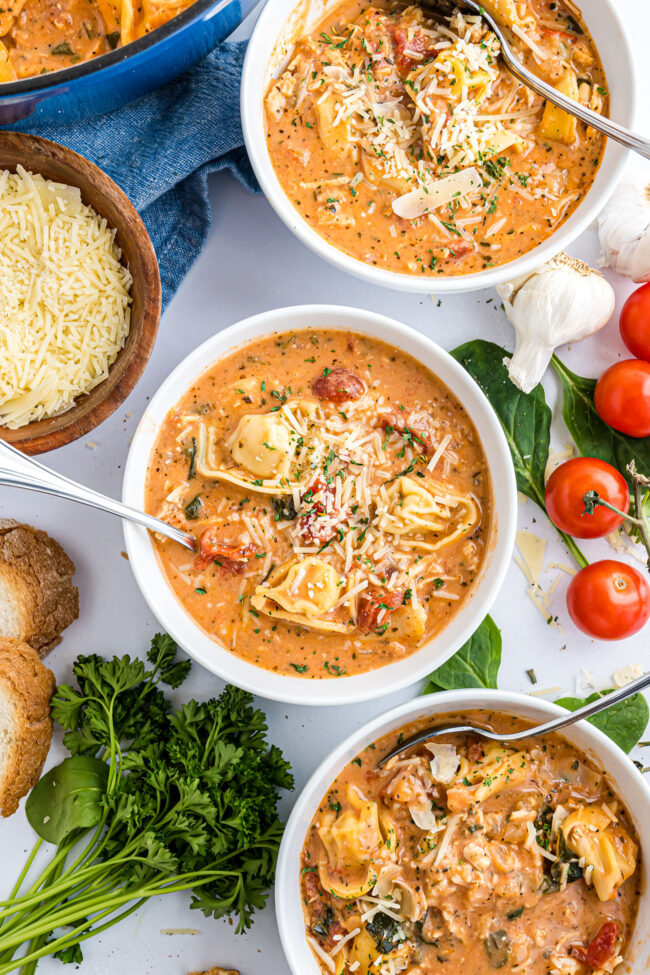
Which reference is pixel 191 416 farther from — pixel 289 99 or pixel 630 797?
pixel 630 797

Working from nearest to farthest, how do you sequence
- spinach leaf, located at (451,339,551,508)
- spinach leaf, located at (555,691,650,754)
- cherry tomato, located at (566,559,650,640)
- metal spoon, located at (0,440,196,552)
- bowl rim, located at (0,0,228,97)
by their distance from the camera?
bowl rim, located at (0,0,228,97)
metal spoon, located at (0,440,196,552)
cherry tomato, located at (566,559,650,640)
spinach leaf, located at (555,691,650,754)
spinach leaf, located at (451,339,551,508)

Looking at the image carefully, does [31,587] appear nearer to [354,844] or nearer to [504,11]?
[354,844]

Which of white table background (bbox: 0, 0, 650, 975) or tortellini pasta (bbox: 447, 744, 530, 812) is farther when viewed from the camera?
white table background (bbox: 0, 0, 650, 975)

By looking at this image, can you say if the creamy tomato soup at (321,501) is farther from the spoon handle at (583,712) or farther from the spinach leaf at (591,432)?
the spinach leaf at (591,432)

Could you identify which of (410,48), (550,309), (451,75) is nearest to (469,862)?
(550,309)

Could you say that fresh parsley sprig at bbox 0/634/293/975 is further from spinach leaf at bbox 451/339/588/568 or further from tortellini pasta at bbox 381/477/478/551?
spinach leaf at bbox 451/339/588/568

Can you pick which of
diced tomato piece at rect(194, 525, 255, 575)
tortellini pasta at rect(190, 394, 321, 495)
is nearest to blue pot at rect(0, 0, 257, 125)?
tortellini pasta at rect(190, 394, 321, 495)

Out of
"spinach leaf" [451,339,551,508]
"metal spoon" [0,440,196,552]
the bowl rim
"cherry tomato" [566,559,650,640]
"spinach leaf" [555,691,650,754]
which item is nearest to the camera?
the bowl rim

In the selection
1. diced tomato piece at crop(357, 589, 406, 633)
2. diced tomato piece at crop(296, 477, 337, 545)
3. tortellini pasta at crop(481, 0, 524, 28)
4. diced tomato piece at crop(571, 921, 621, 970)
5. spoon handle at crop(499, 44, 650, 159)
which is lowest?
diced tomato piece at crop(571, 921, 621, 970)
